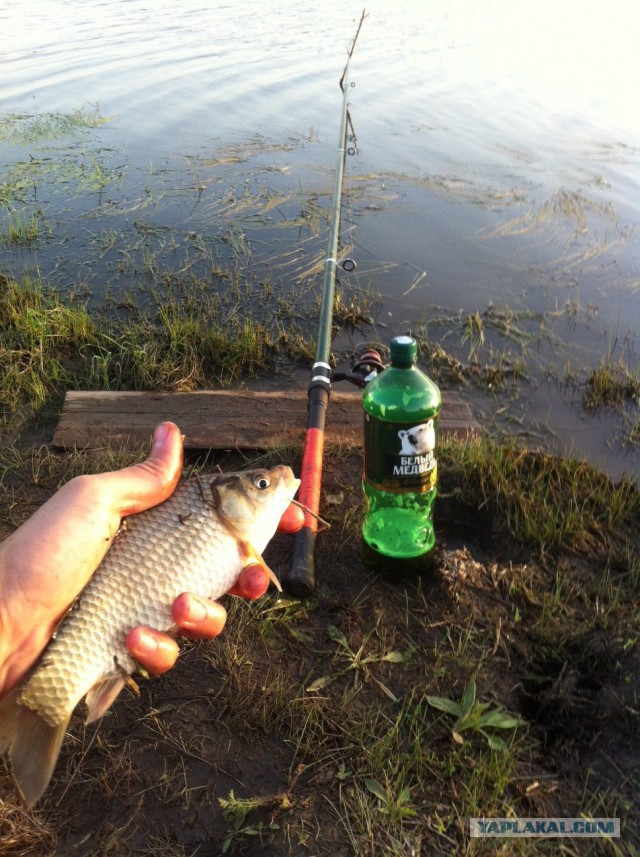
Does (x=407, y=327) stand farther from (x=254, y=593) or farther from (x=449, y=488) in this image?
(x=254, y=593)

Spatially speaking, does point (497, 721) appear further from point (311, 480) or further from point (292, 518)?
point (311, 480)

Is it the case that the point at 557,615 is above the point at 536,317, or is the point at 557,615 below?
above

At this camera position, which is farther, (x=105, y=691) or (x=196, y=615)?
(x=196, y=615)

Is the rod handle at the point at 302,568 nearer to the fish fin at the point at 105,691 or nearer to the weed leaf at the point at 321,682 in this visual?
the weed leaf at the point at 321,682

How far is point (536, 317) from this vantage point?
693 cm

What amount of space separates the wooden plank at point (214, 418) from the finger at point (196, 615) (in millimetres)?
2088

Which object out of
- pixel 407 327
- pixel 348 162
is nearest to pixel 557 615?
pixel 407 327

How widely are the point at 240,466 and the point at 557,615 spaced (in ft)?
6.92

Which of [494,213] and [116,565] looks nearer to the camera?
[116,565]

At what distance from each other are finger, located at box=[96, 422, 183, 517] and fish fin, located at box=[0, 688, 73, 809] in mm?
763

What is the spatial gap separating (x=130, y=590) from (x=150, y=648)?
21 centimetres

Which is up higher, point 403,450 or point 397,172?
point 403,450

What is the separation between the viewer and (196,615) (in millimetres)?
2350

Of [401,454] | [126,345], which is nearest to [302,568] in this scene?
[401,454]
